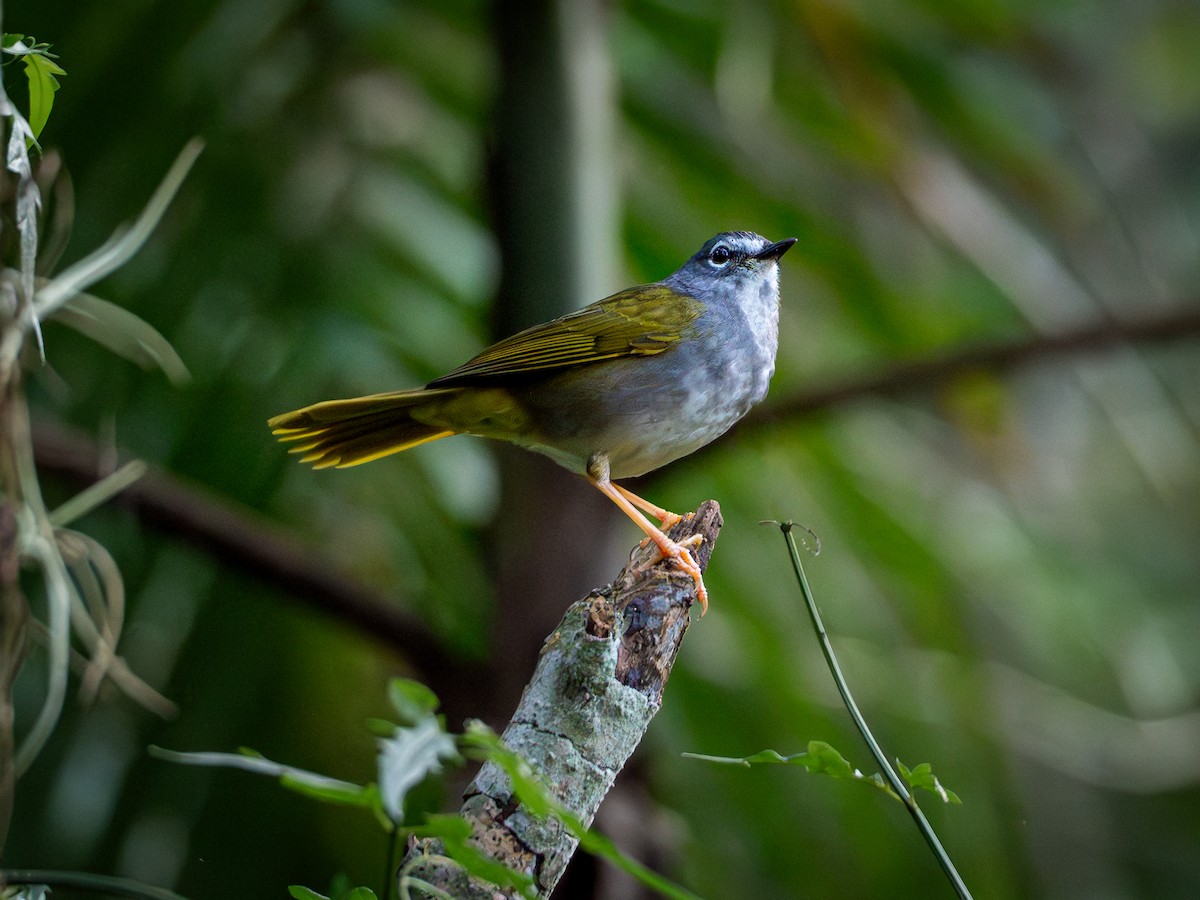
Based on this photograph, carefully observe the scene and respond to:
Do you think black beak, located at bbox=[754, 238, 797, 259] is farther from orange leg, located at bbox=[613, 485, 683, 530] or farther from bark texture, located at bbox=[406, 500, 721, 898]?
bark texture, located at bbox=[406, 500, 721, 898]

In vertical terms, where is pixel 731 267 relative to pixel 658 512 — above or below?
above

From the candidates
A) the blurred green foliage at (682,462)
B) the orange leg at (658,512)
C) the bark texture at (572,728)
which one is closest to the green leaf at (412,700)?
the bark texture at (572,728)

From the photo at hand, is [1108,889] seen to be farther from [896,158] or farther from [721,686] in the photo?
[896,158]

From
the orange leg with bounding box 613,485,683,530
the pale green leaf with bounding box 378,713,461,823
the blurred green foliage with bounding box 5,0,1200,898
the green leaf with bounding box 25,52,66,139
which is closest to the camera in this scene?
the pale green leaf with bounding box 378,713,461,823

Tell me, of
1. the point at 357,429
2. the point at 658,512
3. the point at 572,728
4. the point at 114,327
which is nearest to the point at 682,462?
the point at 658,512

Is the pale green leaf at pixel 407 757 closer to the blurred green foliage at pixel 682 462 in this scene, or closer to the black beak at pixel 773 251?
the blurred green foliage at pixel 682 462

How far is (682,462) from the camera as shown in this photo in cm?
364

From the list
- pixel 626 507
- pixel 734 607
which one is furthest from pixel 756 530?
pixel 626 507

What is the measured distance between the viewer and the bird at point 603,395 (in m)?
3.06

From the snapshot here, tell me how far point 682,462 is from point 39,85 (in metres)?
2.46

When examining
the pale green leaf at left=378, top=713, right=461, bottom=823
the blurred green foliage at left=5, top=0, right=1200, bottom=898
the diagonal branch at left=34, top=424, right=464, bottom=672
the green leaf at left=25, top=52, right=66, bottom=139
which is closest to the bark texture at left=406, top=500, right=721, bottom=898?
the pale green leaf at left=378, top=713, right=461, bottom=823

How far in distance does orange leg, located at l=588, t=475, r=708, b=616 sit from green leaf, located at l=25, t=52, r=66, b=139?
113 centimetres

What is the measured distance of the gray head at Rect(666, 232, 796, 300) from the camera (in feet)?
11.0

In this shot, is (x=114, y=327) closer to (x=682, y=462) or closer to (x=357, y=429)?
(x=357, y=429)
